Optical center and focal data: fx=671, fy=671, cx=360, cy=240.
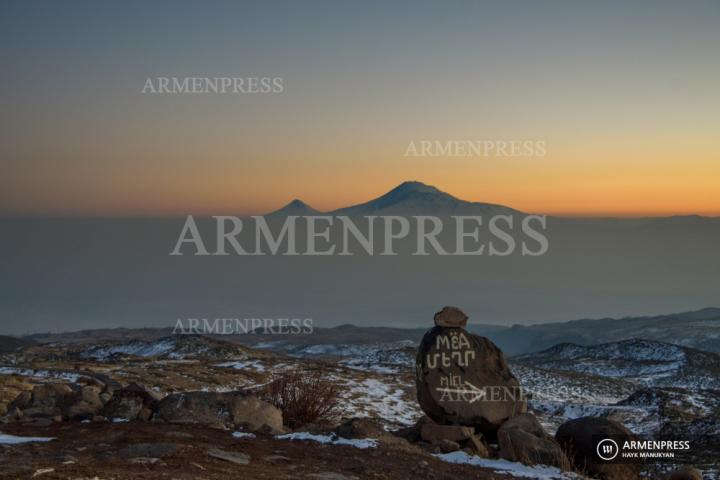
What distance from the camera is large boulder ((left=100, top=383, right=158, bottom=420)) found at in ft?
49.9

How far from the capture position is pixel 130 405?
50.9 ft

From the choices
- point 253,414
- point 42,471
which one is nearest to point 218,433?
point 253,414

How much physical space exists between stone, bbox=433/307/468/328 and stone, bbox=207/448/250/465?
265 inches

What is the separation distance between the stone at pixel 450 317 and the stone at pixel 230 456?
6.73m

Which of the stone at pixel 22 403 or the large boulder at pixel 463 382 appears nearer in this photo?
the large boulder at pixel 463 382

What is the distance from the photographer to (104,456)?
10797 mm

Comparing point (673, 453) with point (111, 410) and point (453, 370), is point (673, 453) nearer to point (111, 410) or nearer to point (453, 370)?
point (453, 370)

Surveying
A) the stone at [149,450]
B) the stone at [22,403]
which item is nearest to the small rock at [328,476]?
the stone at [149,450]

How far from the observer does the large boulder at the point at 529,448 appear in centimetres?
1316

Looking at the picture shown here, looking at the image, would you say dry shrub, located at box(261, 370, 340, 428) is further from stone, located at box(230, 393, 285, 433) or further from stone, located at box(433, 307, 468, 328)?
stone, located at box(433, 307, 468, 328)

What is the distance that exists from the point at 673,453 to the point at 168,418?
14.8 m

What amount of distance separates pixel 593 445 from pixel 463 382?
3342mm

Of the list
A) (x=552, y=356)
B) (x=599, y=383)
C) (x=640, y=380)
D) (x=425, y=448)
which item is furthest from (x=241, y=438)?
(x=552, y=356)

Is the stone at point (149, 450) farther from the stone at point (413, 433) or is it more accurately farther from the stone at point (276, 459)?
the stone at point (413, 433)
